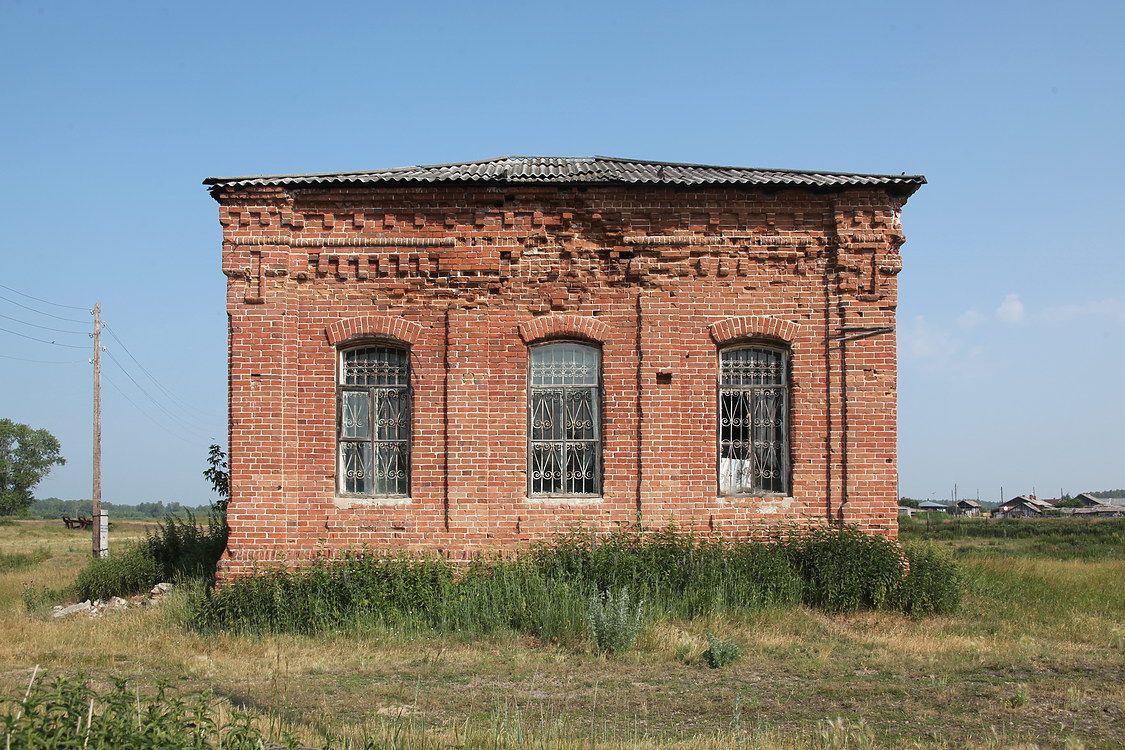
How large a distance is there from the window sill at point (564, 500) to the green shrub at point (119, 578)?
563 centimetres

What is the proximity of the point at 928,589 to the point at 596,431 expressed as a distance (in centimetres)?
454

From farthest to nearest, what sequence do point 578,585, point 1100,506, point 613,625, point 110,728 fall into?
point 1100,506 < point 578,585 < point 613,625 < point 110,728

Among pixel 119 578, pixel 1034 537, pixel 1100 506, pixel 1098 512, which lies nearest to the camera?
pixel 119 578

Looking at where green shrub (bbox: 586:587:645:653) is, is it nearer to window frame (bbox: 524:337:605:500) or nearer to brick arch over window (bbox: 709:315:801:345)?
window frame (bbox: 524:337:605:500)

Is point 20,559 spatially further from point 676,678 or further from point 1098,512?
point 1098,512

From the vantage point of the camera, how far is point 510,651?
30.4ft

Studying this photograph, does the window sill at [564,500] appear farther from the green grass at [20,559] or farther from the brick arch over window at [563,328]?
the green grass at [20,559]

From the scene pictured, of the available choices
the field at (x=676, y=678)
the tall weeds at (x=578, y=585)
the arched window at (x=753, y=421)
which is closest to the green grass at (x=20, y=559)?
the field at (x=676, y=678)

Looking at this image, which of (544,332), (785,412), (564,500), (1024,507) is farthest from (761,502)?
(1024,507)

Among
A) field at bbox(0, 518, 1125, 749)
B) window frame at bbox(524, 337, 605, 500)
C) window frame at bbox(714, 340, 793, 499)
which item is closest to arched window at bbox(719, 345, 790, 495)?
window frame at bbox(714, 340, 793, 499)

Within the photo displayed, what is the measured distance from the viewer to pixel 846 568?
1078cm

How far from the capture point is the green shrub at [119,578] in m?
12.6

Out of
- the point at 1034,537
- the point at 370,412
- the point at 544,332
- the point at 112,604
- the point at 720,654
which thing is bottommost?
the point at 1034,537

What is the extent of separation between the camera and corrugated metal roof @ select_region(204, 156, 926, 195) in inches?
447
